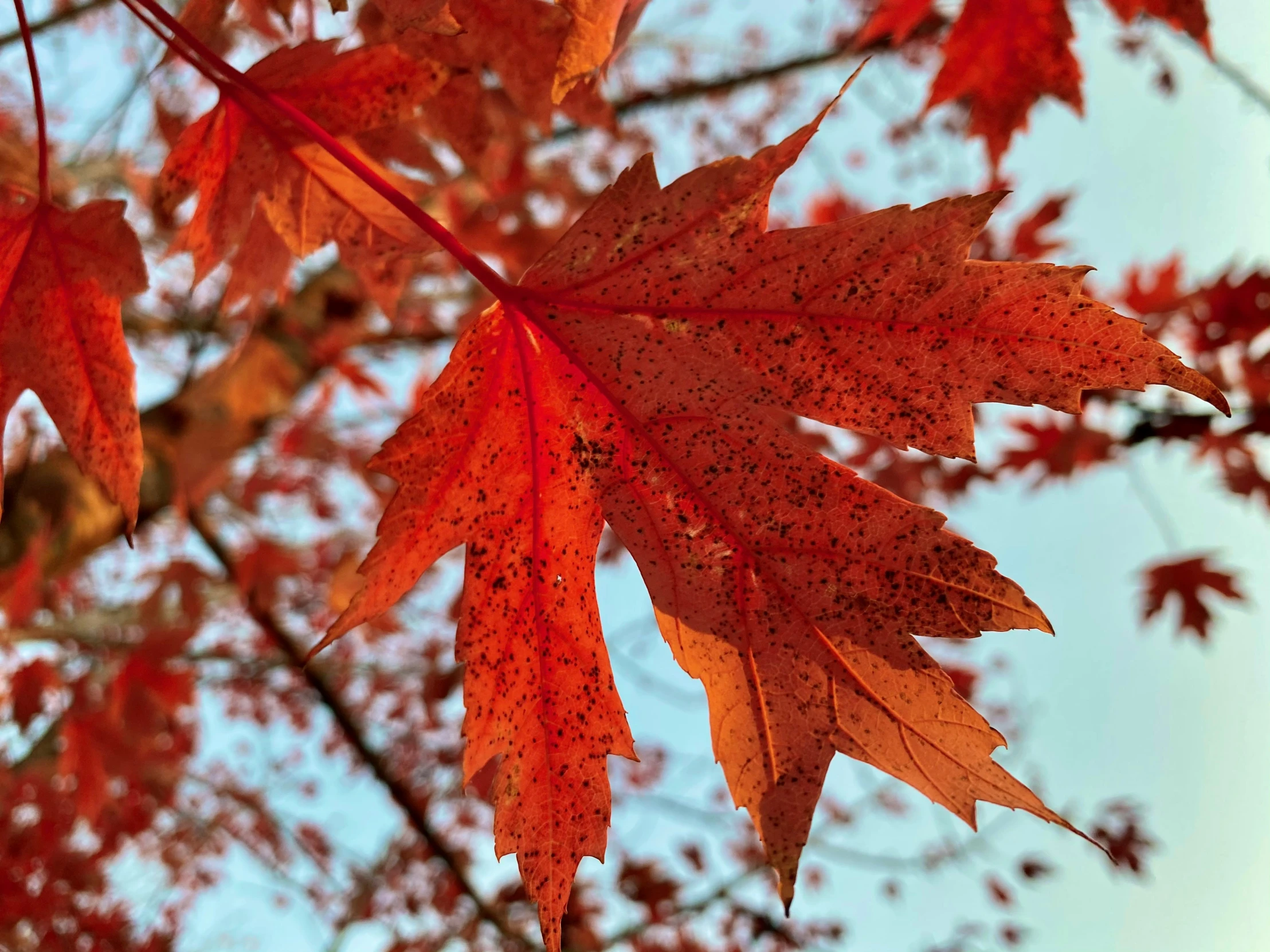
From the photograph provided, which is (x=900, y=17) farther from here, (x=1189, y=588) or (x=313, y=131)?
(x=1189, y=588)

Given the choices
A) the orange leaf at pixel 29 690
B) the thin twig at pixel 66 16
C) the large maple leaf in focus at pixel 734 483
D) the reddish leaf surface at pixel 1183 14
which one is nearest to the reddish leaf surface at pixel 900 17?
the reddish leaf surface at pixel 1183 14

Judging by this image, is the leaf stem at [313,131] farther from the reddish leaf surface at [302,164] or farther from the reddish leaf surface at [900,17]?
the reddish leaf surface at [900,17]

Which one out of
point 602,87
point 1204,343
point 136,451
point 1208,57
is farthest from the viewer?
point 1204,343

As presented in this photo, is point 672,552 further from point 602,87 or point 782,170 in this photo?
point 602,87

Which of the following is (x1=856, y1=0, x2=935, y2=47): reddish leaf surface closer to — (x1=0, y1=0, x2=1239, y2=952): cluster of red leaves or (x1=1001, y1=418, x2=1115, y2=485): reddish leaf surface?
(x1=0, y1=0, x2=1239, y2=952): cluster of red leaves

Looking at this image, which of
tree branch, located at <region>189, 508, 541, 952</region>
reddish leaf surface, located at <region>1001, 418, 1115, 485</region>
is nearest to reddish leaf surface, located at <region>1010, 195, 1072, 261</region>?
reddish leaf surface, located at <region>1001, 418, 1115, 485</region>

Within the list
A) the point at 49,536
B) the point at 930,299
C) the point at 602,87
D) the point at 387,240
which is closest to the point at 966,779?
the point at 930,299
